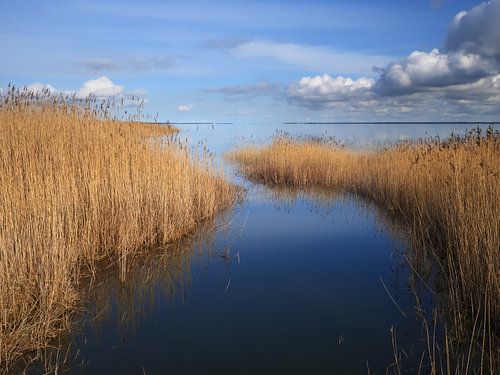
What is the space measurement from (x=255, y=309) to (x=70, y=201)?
9.67 feet

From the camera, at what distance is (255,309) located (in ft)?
14.4

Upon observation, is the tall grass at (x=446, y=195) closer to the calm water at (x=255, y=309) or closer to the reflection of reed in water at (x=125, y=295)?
the calm water at (x=255, y=309)

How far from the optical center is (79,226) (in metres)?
5.23

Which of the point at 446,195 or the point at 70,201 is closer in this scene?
the point at 70,201

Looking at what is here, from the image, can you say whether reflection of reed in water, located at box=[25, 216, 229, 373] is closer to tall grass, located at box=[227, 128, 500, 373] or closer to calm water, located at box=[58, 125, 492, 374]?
calm water, located at box=[58, 125, 492, 374]

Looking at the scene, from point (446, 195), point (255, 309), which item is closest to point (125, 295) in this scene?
point (255, 309)

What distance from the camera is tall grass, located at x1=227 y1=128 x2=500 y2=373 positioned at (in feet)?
12.1

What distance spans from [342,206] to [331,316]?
5.83 m

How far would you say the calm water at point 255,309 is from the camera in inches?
134

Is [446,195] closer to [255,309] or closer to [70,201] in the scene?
[255,309]

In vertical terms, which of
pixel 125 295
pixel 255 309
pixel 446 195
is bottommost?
pixel 255 309

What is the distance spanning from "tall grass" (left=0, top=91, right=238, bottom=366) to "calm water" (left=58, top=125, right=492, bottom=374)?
0.42 m

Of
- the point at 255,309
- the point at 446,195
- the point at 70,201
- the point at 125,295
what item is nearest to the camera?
the point at 255,309

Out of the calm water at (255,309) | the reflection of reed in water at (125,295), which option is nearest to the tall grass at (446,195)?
the calm water at (255,309)
